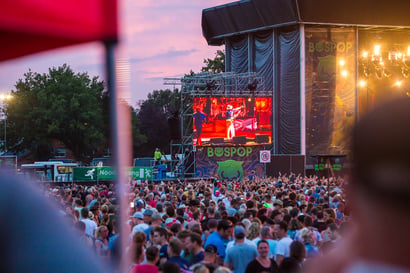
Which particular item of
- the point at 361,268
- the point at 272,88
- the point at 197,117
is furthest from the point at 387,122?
the point at 272,88

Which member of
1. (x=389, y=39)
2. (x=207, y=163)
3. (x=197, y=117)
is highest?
(x=389, y=39)

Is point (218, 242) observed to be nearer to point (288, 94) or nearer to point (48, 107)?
point (48, 107)

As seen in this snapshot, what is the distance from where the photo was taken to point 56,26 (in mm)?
1254

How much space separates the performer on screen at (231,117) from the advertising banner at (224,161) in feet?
3.25

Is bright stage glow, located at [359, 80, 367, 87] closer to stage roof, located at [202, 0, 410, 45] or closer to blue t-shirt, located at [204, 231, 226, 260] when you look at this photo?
stage roof, located at [202, 0, 410, 45]

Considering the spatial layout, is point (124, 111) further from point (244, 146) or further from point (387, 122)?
point (244, 146)

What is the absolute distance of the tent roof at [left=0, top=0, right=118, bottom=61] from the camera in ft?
3.96

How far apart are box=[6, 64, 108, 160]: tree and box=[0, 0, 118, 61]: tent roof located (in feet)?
0.19

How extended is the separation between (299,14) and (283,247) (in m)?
33.1

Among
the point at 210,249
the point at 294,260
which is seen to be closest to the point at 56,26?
the point at 294,260

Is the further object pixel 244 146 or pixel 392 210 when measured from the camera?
pixel 244 146

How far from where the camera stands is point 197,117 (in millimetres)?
35562

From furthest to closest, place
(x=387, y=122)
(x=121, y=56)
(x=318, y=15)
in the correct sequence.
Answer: (x=318, y=15) < (x=121, y=56) < (x=387, y=122)

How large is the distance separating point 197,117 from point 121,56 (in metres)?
34.3
